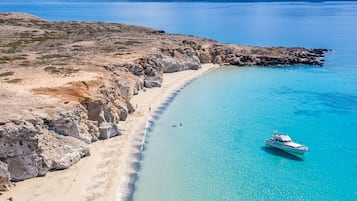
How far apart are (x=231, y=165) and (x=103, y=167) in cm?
1155

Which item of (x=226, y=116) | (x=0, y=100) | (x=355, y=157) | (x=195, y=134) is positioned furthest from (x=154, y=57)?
(x=355, y=157)

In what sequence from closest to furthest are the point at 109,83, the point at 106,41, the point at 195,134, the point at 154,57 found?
the point at 195,134, the point at 109,83, the point at 154,57, the point at 106,41

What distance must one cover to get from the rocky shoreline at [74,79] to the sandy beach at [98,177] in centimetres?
96

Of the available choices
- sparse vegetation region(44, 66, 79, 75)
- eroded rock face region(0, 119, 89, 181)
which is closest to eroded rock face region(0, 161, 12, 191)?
eroded rock face region(0, 119, 89, 181)

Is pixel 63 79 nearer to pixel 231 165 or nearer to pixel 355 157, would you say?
pixel 231 165

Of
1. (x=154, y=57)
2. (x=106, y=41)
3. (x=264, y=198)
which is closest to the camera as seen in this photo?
(x=264, y=198)

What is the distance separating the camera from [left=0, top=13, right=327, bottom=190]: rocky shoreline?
113 feet

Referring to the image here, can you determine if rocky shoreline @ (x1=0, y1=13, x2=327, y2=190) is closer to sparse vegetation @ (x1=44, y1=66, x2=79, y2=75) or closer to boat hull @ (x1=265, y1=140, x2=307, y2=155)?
sparse vegetation @ (x1=44, y1=66, x2=79, y2=75)

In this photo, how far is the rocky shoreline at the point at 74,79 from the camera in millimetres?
34344

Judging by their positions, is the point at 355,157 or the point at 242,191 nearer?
the point at 242,191

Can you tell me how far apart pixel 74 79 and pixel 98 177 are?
58.2 ft

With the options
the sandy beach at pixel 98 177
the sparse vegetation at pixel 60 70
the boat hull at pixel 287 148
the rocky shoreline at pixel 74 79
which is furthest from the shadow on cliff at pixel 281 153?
the sparse vegetation at pixel 60 70

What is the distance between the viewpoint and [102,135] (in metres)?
43.6

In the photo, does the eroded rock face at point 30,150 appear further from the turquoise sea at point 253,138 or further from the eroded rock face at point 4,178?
the turquoise sea at point 253,138
